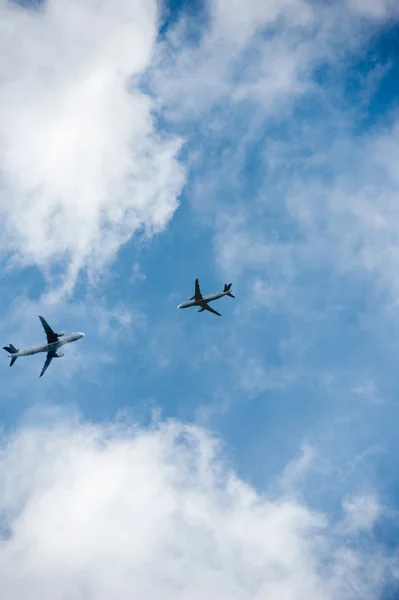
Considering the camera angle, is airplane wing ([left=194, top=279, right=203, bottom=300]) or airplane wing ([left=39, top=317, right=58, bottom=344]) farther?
airplane wing ([left=194, top=279, right=203, bottom=300])

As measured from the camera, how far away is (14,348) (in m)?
152

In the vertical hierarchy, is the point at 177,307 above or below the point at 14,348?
above

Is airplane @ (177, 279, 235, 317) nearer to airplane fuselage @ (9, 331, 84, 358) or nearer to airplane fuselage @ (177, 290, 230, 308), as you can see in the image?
airplane fuselage @ (177, 290, 230, 308)

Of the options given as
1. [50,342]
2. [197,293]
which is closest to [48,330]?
[50,342]

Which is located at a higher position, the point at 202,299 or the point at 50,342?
the point at 202,299

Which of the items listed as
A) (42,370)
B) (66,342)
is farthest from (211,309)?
(42,370)

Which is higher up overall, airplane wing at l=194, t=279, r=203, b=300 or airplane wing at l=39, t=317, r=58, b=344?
airplane wing at l=194, t=279, r=203, b=300

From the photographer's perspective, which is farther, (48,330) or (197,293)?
(197,293)

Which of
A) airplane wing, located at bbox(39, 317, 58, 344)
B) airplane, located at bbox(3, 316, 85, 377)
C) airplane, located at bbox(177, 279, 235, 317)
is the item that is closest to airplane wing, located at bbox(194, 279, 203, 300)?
airplane, located at bbox(177, 279, 235, 317)

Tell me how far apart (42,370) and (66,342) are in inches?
452

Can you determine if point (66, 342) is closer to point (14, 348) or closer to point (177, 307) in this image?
point (14, 348)

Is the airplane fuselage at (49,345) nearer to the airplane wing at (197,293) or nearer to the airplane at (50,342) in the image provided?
the airplane at (50,342)

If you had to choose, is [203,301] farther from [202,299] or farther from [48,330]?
[48,330]

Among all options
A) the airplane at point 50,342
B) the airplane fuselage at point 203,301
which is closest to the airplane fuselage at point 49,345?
the airplane at point 50,342
